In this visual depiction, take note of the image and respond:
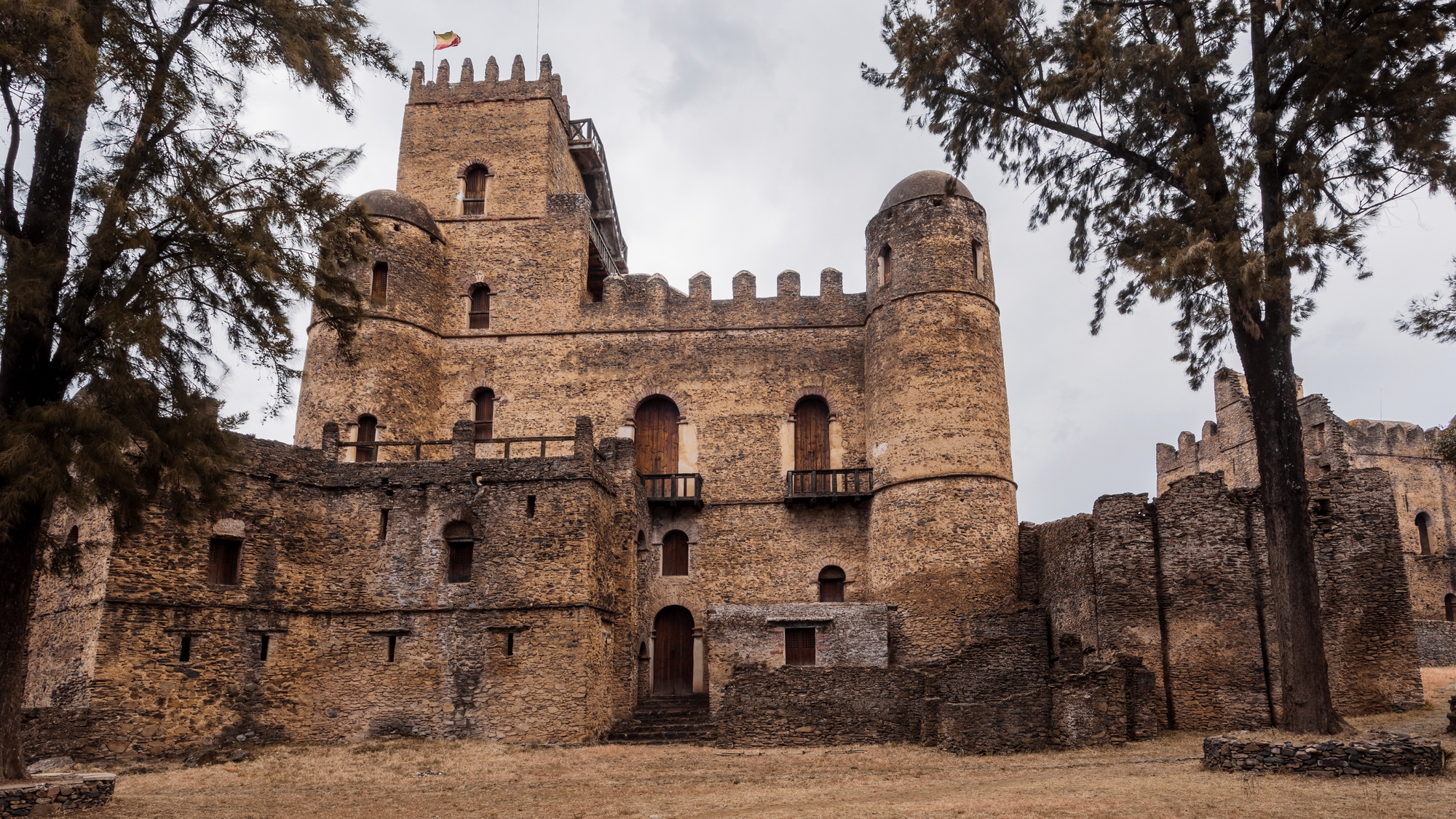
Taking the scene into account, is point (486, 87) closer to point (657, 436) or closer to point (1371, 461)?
point (657, 436)

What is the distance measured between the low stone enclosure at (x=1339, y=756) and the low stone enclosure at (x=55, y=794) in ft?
43.6

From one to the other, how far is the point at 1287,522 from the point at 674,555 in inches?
601

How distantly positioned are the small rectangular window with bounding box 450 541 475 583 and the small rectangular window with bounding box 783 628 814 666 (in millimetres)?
6373

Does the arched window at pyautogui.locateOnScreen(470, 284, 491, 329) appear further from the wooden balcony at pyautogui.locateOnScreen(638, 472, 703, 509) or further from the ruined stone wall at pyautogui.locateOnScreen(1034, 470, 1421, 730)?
the ruined stone wall at pyautogui.locateOnScreen(1034, 470, 1421, 730)

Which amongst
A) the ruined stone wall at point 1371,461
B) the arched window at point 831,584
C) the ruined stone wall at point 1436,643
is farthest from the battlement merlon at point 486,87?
the ruined stone wall at point 1436,643

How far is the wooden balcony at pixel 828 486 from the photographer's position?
86.2ft

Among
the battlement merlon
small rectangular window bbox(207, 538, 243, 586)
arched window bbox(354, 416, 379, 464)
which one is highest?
the battlement merlon

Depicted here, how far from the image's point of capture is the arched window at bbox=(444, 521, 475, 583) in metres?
22.3

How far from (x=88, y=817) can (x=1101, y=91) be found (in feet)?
50.7

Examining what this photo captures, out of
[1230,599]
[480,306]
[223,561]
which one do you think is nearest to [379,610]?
[223,561]

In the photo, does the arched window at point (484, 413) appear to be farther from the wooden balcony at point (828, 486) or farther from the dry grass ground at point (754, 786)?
the dry grass ground at point (754, 786)

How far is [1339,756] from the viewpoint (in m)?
12.9

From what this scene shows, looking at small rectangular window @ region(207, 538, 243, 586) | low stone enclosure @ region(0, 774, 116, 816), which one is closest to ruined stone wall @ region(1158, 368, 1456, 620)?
small rectangular window @ region(207, 538, 243, 586)

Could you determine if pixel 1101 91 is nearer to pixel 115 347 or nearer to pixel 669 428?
pixel 115 347
